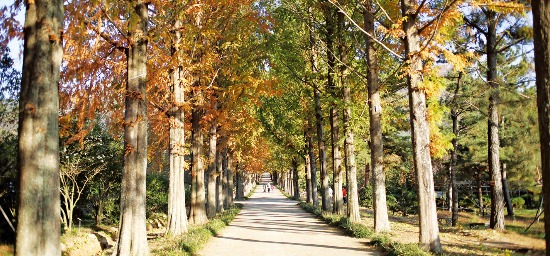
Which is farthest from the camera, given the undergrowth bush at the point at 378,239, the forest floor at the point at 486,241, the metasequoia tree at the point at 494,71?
the metasequoia tree at the point at 494,71

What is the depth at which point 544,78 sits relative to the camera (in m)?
4.21

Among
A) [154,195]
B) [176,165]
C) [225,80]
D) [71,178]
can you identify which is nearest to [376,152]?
[176,165]

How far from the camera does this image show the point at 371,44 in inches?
576

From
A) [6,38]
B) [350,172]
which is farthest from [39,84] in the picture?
[350,172]

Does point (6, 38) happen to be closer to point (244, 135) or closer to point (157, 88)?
point (157, 88)

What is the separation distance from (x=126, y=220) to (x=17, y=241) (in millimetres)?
4572

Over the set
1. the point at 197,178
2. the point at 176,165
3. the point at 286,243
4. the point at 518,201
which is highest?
the point at 176,165

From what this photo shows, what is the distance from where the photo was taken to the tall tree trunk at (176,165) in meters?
13.9

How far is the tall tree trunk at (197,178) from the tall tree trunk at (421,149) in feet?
31.5

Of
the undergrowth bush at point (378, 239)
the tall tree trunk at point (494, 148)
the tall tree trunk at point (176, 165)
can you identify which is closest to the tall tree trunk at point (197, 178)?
the tall tree trunk at point (176, 165)

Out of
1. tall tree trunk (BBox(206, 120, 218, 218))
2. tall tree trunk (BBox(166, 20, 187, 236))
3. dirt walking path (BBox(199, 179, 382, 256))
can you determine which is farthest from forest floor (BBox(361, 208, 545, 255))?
tall tree trunk (BBox(206, 120, 218, 218))

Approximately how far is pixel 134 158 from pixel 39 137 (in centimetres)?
450

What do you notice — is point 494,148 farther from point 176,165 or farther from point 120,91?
point 120,91

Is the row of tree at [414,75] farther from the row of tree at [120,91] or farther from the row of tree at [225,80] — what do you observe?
the row of tree at [120,91]
